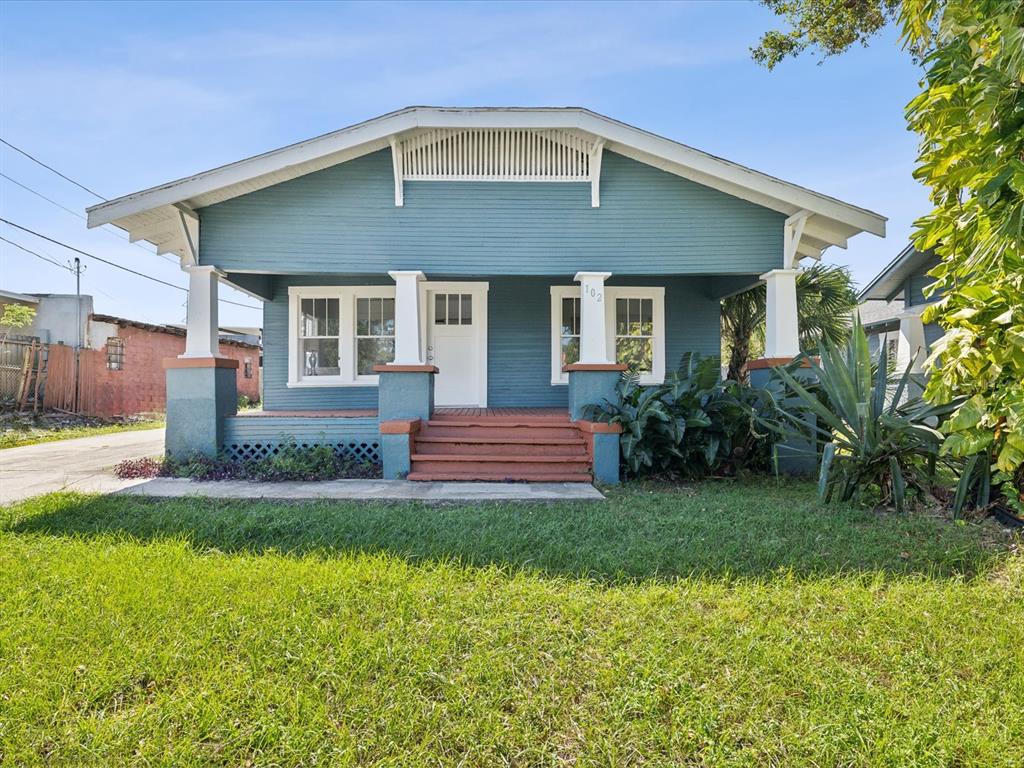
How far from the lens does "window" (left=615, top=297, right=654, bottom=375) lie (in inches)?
373

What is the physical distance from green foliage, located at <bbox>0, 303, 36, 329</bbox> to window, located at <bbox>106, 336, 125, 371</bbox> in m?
2.05

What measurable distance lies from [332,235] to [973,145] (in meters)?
7.11

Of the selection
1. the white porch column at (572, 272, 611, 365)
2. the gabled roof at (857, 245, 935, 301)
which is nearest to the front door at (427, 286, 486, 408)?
the white porch column at (572, 272, 611, 365)

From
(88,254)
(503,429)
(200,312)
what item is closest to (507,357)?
(503,429)

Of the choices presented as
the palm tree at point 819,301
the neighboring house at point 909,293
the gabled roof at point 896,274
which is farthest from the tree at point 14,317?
the neighboring house at point 909,293

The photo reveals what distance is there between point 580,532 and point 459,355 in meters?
5.65

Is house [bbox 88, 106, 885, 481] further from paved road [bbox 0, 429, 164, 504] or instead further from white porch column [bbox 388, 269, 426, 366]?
paved road [bbox 0, 429, 164, 504]

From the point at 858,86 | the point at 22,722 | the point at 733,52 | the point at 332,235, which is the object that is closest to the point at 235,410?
the point at 332,235

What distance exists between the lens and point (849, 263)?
9.72 metres

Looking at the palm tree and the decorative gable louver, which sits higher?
the decorative gable louver

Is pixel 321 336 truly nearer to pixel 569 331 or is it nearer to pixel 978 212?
pixel 569 331

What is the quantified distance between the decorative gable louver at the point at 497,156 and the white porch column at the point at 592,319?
3.63ft

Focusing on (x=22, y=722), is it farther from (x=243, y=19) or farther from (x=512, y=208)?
(x=243, y=19)

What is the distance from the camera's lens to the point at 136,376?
683 inches
